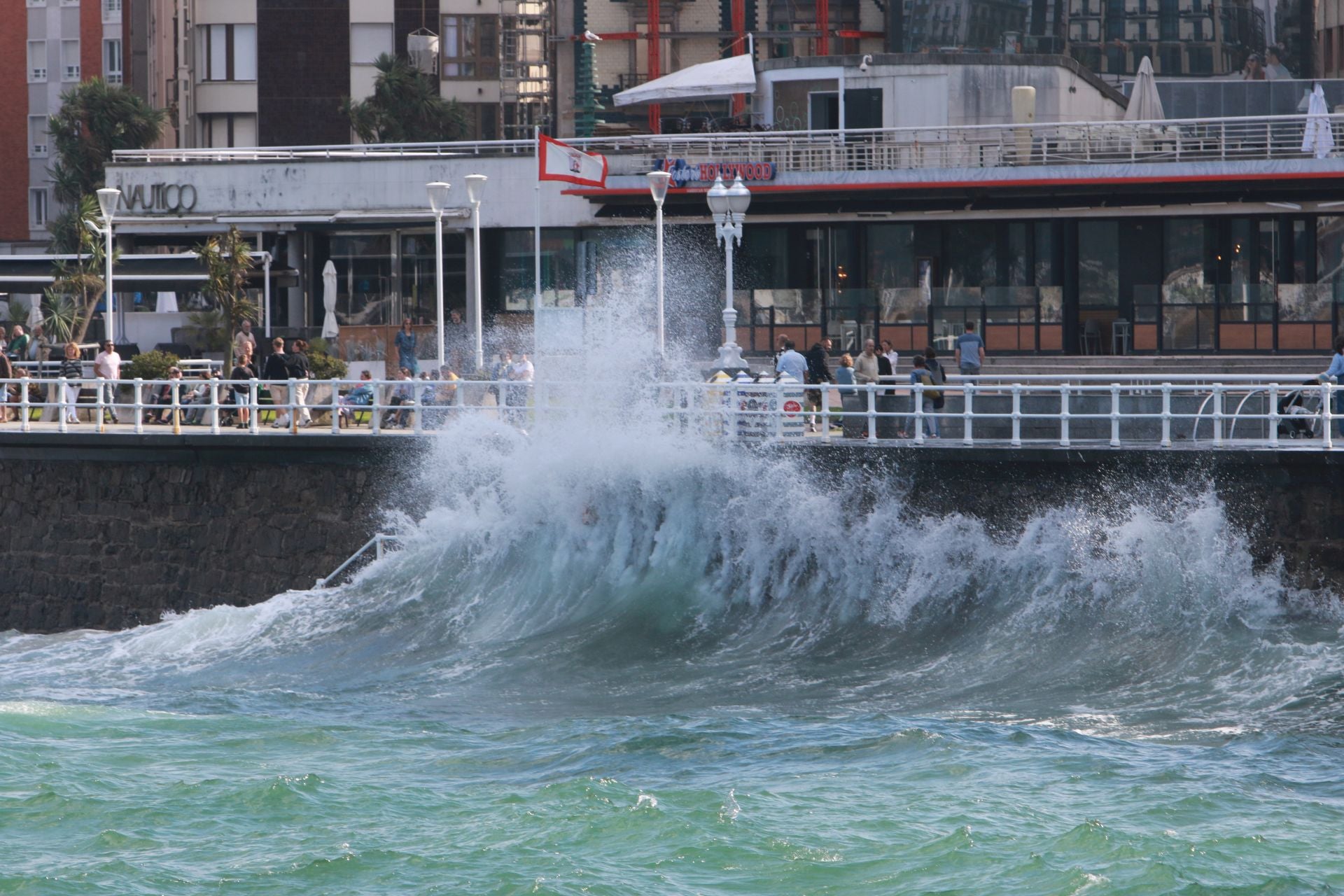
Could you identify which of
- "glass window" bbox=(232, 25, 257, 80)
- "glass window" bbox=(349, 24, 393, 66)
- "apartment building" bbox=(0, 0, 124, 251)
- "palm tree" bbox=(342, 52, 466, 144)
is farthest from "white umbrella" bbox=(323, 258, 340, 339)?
"apartment building" bbox=(0, 0, 124, 251)

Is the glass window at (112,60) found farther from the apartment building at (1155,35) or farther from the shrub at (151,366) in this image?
the shrub at (151,366)

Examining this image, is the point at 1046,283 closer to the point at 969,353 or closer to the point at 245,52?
the point at 969,353

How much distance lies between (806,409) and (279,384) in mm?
6710

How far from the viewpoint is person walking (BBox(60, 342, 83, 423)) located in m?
25.7

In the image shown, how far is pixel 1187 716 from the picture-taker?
1666 centimetres

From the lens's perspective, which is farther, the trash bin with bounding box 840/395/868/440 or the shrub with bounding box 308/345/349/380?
the shrub with bounding box 308/345/349/380

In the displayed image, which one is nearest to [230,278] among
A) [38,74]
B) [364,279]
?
[364,279]

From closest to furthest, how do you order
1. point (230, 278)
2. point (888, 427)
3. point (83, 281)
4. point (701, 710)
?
point (701, 710), point (888, 427), point (230, 278), point (83, 281)

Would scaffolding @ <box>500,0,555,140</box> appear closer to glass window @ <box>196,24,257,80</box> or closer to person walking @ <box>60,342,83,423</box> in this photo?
glass window @ <box>196,24,257,80</box>

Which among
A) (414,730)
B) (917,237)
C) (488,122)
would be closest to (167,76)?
(488,122)

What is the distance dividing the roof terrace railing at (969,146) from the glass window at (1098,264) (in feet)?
4.88

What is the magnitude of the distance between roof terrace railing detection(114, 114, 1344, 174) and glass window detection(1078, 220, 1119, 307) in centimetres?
149

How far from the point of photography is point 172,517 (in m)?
25.1

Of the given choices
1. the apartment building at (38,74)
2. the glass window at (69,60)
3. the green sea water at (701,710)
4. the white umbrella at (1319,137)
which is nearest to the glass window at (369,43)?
the apartment building at (38,74)
